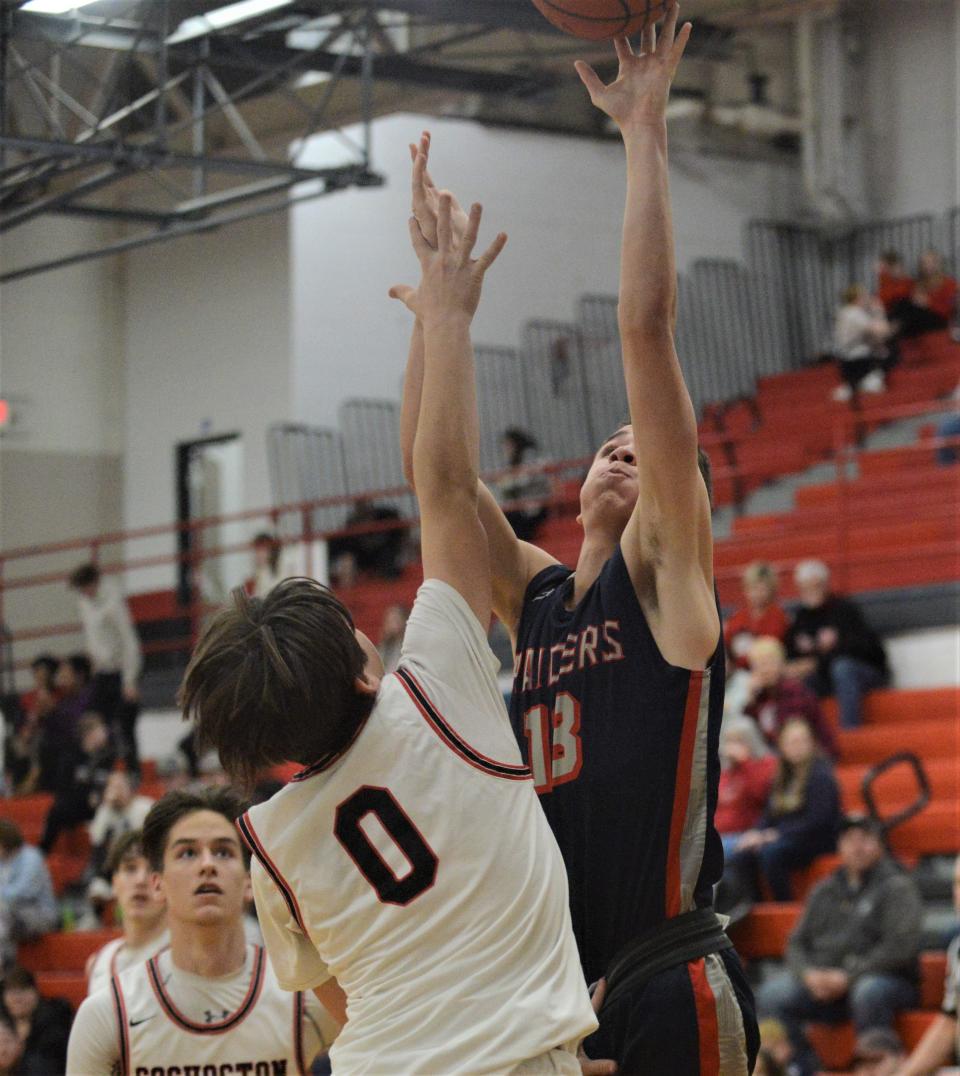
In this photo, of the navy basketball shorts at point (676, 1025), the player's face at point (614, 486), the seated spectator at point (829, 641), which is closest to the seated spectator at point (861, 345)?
the seated spectator at point (829, 641)

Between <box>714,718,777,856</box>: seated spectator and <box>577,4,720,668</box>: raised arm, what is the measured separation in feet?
22.2

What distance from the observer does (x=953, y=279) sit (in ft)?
60.0

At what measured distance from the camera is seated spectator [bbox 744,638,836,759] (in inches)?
411

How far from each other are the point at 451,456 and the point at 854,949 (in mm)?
6141

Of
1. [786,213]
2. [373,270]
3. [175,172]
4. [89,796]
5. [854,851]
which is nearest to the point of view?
[854,851]

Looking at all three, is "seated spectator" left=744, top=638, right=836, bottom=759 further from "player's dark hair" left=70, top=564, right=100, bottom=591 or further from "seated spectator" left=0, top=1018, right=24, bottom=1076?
"player's dark hair" left=70, top=564, right=100, bottom=591

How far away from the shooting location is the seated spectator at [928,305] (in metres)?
17.5

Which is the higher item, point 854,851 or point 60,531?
point 60,531

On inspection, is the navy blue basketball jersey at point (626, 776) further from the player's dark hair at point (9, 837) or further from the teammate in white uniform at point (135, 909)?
the player's dark hair at point (9, 837)

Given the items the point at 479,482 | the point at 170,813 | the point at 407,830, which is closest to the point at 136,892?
the point at 170,813

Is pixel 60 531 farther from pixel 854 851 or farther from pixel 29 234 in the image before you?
pixel 854 851

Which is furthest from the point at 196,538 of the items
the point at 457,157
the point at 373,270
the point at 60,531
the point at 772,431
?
the point at 772,431

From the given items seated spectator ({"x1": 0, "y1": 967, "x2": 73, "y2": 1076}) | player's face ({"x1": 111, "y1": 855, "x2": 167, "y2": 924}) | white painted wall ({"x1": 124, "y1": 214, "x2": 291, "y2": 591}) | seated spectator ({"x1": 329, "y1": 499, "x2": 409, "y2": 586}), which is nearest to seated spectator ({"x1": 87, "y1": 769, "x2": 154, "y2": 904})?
seated spectator ({"x1": 0, "y1": 967, "x2": 73, "y2": 1076})

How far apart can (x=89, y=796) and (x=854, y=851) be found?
6.62 m
